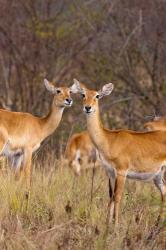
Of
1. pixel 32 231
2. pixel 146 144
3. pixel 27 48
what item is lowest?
pixel 32 231

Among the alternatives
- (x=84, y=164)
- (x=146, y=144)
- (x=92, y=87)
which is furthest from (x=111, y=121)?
(x=146, y=144)

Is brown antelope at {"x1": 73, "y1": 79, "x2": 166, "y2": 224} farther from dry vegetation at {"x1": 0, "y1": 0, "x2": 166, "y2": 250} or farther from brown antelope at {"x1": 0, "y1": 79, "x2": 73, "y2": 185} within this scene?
dry vegetation at {"x1": 0, "y1": 0, "x2": 166, "y2": 250}

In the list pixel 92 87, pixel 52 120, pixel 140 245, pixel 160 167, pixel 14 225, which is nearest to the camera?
pixel 140 245

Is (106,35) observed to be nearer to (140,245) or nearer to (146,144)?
(146,144)

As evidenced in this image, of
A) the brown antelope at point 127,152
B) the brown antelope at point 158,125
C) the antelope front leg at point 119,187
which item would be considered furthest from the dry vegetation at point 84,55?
the antelope front leg at point 119,187

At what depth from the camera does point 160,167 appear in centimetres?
903

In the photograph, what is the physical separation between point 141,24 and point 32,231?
8.16m

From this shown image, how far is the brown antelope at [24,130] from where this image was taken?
39.3 ft

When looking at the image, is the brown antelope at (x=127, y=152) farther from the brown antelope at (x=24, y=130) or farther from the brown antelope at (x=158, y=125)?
the brown antelope at (x=24, y=130)

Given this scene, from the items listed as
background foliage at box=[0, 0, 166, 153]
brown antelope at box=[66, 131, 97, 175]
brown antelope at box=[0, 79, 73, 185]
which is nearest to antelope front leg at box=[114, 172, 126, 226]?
brown antelope at box=[0, 79, 73, 185]

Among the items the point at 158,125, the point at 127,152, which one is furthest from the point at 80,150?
the point at 127,152

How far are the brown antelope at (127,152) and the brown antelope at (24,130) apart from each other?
2780 mm

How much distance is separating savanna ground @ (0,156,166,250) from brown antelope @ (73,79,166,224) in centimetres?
25

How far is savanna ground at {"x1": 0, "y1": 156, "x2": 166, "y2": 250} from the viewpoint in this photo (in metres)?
6.66
